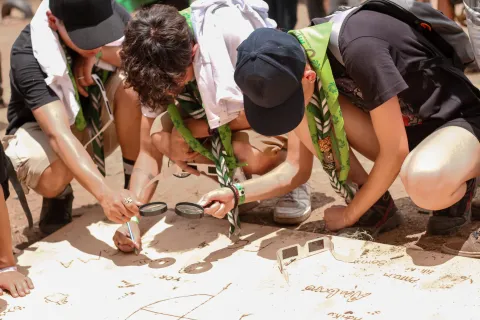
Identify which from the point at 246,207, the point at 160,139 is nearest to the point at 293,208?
the point at 246,207

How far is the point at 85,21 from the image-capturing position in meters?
3.29

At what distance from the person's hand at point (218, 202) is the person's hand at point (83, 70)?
2.99 feet

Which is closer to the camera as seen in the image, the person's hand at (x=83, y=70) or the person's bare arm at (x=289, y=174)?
the person's bare arm at (x=289, y=174)

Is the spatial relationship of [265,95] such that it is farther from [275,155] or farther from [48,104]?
[48,104]

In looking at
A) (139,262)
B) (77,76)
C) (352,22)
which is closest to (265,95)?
(352,22)

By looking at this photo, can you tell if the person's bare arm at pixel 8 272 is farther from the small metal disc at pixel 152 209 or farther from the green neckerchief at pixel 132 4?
the green neckerchief at pixel 132 4

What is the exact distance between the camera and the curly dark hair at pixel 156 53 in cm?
285

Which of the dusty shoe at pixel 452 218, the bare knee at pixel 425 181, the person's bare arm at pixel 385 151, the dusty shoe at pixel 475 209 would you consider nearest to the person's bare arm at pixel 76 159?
the person's bare arm at pixel 385 151

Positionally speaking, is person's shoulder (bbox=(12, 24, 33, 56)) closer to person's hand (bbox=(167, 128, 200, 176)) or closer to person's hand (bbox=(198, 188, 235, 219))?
person's hand (bbox=(167, 128, 200, 176))

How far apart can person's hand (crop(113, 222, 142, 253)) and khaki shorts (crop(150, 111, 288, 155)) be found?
44cm

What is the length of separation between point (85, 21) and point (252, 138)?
849 mm

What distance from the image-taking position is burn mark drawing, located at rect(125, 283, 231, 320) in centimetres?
263

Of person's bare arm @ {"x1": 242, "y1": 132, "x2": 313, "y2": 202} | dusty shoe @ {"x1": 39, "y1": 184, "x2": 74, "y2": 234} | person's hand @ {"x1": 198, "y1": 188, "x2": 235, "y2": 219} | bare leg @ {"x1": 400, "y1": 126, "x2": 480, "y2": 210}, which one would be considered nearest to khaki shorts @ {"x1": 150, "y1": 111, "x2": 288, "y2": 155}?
person's bare arm @ {"x1": 242, "y1": 132, "x2": 313, "y2": 202}

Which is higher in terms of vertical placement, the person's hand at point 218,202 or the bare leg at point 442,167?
the bare leg at point 442,167
